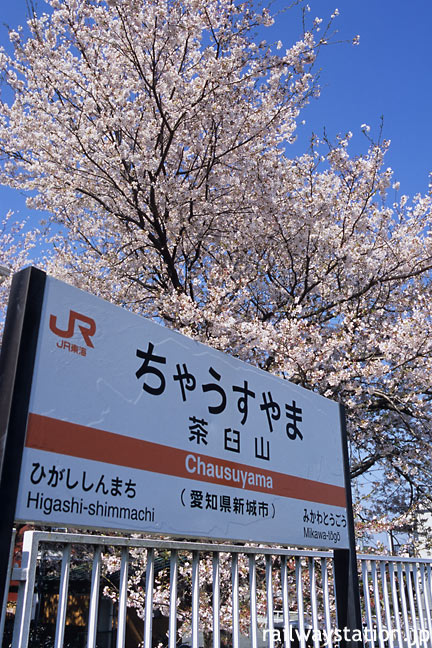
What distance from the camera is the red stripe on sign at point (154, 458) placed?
223 centimetres

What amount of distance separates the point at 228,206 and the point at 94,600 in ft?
26.9

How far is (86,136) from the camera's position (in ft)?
27.3

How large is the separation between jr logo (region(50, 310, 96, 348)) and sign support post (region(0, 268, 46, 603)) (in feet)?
0.29

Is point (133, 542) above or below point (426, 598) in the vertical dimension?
above

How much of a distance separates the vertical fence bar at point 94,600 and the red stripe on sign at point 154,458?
0.44m

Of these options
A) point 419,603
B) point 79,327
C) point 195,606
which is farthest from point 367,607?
point 79,327

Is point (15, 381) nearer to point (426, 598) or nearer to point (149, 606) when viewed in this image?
point (149, 606)

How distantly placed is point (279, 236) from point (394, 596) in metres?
6.97

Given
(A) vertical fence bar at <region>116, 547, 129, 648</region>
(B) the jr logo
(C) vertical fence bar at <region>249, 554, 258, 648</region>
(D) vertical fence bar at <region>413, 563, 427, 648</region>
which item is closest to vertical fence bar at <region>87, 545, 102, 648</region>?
(A) vertical fence bar at <region>116, 547, 129, 648</region>

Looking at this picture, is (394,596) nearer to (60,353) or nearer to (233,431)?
(233,431)

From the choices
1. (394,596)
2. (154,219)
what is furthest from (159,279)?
(394,596)

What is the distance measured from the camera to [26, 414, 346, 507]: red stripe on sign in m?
2.23

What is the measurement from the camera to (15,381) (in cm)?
216

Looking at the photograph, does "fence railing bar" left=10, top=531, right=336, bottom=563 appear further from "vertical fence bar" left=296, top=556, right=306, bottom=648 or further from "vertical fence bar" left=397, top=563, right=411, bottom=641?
"vertical fence bar" left=397, top=563, right=411, bottom=641
